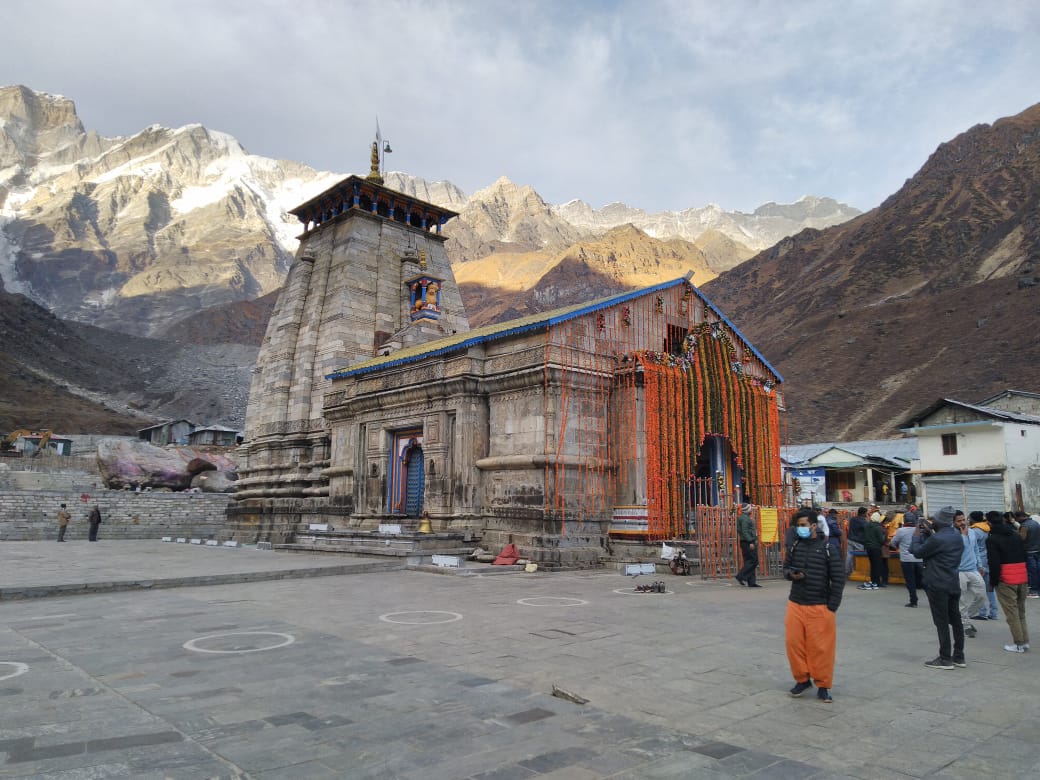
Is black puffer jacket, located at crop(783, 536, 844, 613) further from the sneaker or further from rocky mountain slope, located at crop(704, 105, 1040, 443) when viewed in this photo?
rocky mountain slope, located at crop(704, 105, 1040, 443)

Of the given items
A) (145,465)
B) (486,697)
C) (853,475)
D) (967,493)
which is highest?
(145,465)

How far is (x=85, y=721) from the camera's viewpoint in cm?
538

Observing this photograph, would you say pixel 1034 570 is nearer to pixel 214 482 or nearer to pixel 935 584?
pixel 935 584

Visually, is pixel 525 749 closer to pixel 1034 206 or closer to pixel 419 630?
pixel 419 630

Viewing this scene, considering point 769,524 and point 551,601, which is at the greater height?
point 769,524

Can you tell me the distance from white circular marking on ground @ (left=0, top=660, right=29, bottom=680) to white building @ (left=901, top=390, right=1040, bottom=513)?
34908mm

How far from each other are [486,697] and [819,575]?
10.7ft

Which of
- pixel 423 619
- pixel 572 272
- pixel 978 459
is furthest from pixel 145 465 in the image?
pixel 572 272

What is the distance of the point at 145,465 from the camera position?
4166 cm

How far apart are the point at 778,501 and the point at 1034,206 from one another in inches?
3357

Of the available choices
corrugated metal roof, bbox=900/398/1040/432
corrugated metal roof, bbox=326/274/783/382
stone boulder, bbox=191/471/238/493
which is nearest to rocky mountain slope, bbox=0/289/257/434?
stone boulder, bbox=191/471/238/493

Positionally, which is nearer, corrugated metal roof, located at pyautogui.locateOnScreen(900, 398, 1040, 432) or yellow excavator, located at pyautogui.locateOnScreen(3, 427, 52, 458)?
corrugated metal roof, located at pyautogui.locateOnScreen(900, 398, 1040, 432)

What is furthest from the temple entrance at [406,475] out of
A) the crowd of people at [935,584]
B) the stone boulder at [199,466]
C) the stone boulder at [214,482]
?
the stone boulder at [199,466]

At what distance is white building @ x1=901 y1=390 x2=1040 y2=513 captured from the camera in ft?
105
